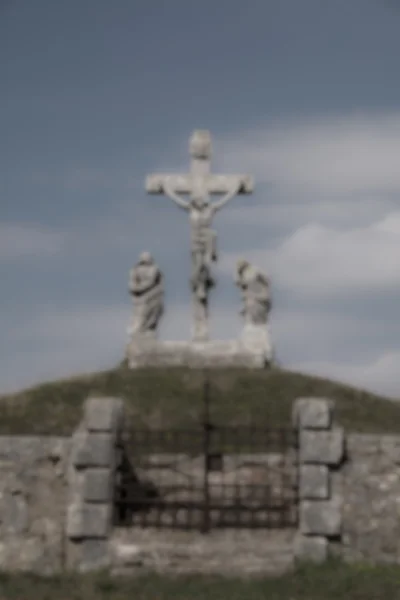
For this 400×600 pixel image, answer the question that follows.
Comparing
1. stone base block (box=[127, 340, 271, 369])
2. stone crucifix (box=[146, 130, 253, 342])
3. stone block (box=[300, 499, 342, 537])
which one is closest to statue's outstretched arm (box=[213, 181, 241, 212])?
stone crucifix (box=[146, 130, 253, 342])

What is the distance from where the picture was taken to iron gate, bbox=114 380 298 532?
17.0 metres

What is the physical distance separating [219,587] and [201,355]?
8307 mm

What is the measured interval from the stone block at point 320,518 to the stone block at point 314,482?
9cm

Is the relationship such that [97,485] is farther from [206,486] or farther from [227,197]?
[227,197]

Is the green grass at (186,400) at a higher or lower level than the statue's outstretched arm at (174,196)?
lower

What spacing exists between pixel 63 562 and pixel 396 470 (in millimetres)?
4584

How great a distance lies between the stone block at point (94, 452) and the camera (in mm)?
16766

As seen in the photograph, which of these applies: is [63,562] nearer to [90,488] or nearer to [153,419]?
[90,488]

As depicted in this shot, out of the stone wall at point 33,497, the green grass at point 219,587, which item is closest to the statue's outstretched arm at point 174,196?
the stone wall at point 33,497

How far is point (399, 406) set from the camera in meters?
21.7

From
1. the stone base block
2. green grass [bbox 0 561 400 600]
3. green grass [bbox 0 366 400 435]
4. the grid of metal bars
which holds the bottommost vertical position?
green grass [bbox 0 561 400 600]

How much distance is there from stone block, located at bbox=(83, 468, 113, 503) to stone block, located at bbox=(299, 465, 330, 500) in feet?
8.30

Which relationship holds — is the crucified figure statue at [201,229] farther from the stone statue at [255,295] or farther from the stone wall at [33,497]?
the stone wall at [33,497]

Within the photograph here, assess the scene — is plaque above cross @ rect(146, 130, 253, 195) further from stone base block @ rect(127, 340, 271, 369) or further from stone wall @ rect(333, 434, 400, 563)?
stone wall @ rect(333, 434, 400, 563)
